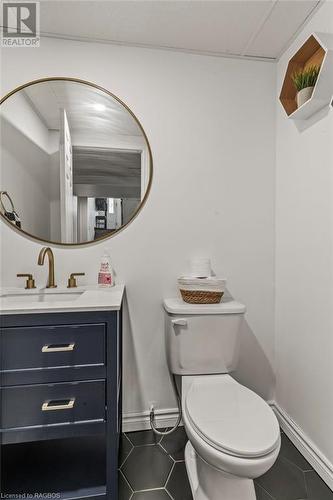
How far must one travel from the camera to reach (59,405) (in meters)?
1.08

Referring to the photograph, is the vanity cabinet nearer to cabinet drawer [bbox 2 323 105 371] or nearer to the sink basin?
cabinet drawer [bbox 2 323 105 371]

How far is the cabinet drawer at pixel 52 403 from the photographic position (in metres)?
1.07

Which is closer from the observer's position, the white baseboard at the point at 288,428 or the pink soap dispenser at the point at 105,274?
the white baseboard at the point at 288,428

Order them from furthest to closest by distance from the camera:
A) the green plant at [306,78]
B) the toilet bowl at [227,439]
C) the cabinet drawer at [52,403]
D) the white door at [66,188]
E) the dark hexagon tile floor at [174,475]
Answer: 1. the white door at [66,188]
2. the green plant at [306,78]
3. the dark hexagon tile floor at [174,475]
4. the cabinet drawer at [52,403]
5. the toilet bowl at [227,439]

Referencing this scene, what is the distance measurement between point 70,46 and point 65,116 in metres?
0.39

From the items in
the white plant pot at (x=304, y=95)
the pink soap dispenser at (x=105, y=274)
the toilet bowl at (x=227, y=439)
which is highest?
the white plant pot at (x=304, y=95)

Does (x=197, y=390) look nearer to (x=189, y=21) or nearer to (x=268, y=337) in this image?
(x=268, y=337)

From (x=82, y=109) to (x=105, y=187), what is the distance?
0.45 meters

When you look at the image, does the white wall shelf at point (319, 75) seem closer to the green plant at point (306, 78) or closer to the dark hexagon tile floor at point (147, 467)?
the green plant at point (306, 78)

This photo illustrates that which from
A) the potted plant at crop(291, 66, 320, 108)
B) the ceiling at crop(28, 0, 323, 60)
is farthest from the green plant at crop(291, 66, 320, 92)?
the ceiling at crop(28, 0, 323, 60)

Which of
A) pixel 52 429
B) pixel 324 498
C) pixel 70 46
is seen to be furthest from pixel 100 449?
pixel 70 46

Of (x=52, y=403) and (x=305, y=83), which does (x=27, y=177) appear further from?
(x=305, y=83)

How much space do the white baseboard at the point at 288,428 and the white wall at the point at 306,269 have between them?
0.03m

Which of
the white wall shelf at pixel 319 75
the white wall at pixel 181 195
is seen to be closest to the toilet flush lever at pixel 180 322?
the white wall at pixel 181 195
